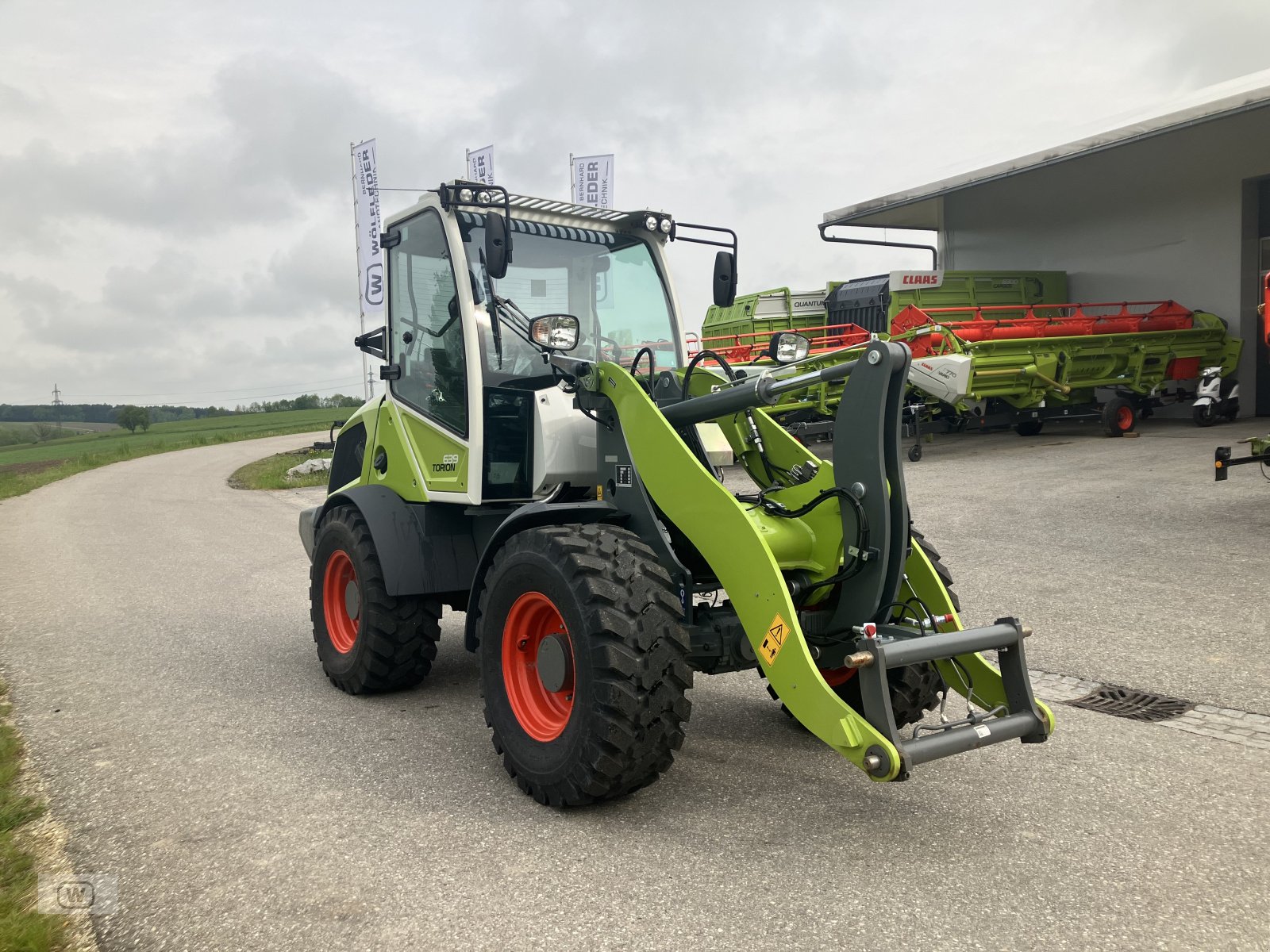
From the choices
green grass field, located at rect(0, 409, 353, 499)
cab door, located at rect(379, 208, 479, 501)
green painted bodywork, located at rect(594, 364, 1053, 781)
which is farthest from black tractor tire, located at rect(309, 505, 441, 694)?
green grass field, located at rect(0, 409, 353, 499)

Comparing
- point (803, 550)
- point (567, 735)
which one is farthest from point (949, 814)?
point (567, 735)

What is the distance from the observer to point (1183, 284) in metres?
19.2

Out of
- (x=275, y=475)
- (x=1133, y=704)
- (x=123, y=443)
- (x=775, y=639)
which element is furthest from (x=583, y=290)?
(x=123, y=443)

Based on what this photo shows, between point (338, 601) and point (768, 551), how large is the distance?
3301 mm

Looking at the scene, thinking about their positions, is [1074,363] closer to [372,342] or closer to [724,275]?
[724,275]

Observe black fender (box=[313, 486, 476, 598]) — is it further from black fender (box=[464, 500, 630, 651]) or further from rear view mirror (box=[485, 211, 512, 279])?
rear view mirror (box=[485, 211, 512, 279])

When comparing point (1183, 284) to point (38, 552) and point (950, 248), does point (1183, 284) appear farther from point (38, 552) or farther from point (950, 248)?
point (38, 552)

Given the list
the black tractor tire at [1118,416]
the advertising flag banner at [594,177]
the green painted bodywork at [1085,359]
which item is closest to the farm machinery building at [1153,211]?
the green painted bodywork at [1085,359]

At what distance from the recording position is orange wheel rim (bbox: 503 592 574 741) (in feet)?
13.7

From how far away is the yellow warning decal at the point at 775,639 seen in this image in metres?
3.60

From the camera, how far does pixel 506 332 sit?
5172 mm

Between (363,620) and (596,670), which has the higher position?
(596,670)

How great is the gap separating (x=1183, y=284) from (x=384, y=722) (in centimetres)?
1893

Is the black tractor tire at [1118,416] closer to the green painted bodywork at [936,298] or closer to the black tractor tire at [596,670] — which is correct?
the green painted bodywork at [936,298]
